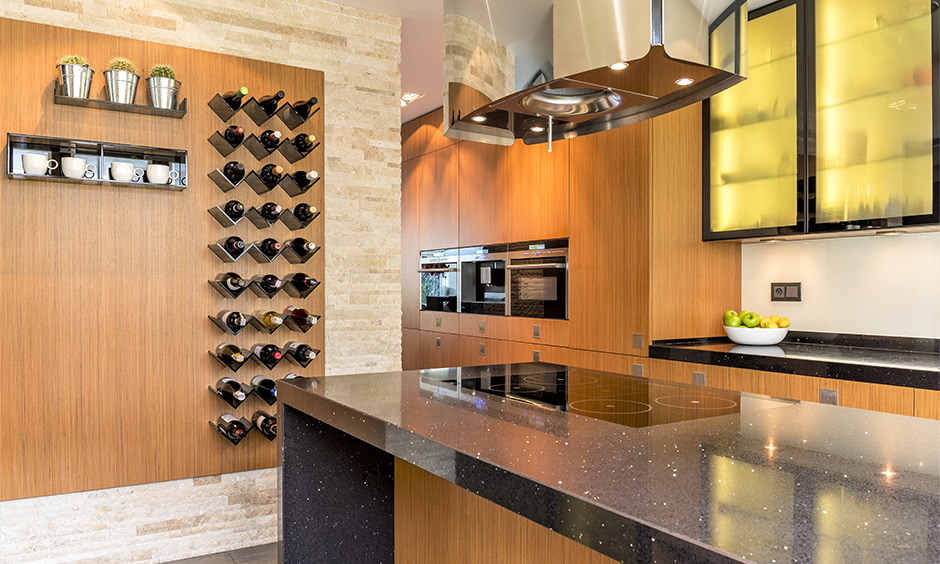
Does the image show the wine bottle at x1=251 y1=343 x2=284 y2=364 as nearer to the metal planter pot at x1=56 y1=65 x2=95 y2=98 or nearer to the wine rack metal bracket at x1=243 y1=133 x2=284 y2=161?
the wine rack metal bracket at x1=243 y1=133 x2=284 y2=161

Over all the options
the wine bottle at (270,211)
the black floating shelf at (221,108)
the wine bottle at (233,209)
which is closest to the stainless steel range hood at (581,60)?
the wine bottle at (270,211)

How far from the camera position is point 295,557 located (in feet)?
6.82

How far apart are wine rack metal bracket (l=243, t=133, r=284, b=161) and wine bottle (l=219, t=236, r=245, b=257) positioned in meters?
0.44

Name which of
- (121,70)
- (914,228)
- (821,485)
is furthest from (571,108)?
(121,70)

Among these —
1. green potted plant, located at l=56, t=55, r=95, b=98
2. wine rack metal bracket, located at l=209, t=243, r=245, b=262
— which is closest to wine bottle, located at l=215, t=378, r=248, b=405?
wine rack metal bracket, located at l=209, t=243, r=245, b=262

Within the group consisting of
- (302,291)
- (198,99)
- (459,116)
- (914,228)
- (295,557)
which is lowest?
(295,557)

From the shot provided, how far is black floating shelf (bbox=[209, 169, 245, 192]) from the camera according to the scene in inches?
122

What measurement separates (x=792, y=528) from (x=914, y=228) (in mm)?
2631

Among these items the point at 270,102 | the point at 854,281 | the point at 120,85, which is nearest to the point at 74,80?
the point at 120,85

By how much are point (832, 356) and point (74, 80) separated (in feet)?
11.5

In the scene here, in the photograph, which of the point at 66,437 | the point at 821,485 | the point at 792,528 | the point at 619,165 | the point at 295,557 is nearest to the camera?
the point at 792,528

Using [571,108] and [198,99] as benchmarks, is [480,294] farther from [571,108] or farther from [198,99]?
[571,108]

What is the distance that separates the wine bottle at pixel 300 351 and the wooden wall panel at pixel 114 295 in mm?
117

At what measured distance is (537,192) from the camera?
4.42m
